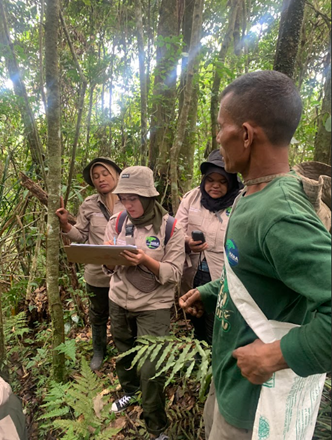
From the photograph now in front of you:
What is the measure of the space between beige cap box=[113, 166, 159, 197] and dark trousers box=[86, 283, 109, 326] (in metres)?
1.43

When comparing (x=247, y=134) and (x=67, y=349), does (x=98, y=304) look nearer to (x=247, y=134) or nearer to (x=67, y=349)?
(x=67, y=349)

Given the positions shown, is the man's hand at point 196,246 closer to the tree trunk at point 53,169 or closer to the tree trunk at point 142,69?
the tree trunk at point 53,169

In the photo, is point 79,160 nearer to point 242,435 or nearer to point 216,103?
point 216,103

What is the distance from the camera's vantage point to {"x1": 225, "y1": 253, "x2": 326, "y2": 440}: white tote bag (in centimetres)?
108

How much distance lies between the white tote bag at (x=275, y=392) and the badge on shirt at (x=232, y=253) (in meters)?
0.06

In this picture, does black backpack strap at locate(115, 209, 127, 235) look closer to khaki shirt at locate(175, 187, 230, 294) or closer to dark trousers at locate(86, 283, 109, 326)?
khaki shirt at locate(175, 187, 230, 294)

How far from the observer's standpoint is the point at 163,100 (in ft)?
14.3

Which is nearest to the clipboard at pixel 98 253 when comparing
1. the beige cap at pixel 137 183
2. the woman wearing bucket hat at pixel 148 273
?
the woman wearing bucket hat at pixel 148 273

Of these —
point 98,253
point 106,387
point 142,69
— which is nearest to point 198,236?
point 98,253

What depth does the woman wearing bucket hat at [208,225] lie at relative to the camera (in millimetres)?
2787

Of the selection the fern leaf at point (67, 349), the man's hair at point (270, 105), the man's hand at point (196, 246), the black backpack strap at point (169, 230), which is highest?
the man's hair at point (270, 105)

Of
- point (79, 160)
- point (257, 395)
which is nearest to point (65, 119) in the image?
point (79, 160)

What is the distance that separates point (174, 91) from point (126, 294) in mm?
3388

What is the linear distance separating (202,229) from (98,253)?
115 cm
